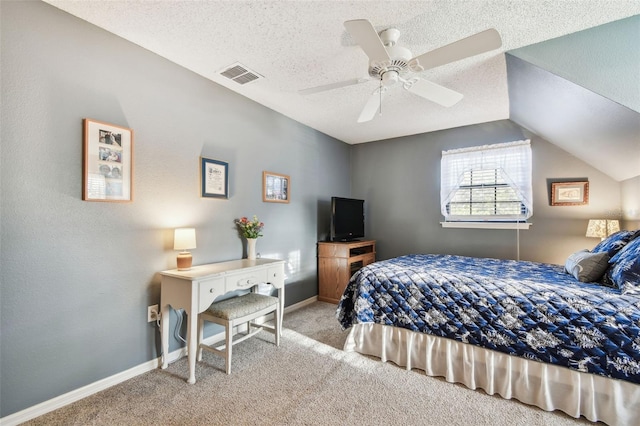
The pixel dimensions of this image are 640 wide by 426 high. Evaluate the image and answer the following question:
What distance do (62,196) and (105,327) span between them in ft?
3.09

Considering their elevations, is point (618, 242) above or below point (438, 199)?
below

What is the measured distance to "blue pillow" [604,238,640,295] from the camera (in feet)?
5.76

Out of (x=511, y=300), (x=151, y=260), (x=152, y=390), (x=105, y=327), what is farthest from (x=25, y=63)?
(x=511, y=300)

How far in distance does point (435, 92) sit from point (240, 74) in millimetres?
1681

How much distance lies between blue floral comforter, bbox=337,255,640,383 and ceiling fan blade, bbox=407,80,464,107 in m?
1.37

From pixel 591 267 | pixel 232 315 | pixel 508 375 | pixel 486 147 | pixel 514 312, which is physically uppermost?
pixel 486 147

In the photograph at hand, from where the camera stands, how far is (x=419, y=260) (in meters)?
3.17

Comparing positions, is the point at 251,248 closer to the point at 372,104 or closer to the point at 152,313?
the point at 152,313

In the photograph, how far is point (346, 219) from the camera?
4281mm

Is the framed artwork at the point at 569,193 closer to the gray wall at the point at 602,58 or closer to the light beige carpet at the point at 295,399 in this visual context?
the gray wall at the point at 602,58

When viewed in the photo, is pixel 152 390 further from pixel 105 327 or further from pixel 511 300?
pixel 511 300

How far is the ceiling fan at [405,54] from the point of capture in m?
1.55

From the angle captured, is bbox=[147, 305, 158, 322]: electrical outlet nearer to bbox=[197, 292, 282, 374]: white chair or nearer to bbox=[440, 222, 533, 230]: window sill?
bbox=[197, 292, 282, 374]: white chair

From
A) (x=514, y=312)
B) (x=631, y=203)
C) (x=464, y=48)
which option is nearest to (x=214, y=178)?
(x=464, y=48)
